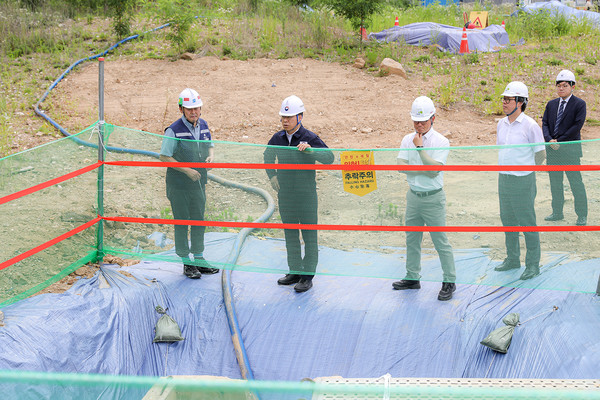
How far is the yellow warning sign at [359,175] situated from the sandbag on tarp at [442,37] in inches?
405

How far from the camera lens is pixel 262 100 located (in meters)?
12.4

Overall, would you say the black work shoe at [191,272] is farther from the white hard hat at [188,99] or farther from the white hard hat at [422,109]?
the white hard hat at [422,109]

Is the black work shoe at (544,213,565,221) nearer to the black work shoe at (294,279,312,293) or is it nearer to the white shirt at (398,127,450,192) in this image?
the white shirt at (398,127,450,192)

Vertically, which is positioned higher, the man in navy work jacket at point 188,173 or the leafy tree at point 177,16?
the leafy tree at point 177,16

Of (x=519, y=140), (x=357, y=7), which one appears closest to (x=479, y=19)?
(x=357, y=7)

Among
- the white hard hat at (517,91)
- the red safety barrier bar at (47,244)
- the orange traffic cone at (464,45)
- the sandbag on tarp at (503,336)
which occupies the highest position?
the orange traffic cone at (464,45)

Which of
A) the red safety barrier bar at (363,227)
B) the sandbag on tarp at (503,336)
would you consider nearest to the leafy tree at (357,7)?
the red safety barrier bar at (363,227)

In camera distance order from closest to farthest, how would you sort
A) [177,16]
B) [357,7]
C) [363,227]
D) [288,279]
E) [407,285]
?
1. [363,227]
2. [407,285]
3. [288,279]
4. [177,16]
5. [357,7]

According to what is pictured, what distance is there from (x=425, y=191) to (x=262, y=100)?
7.76 m

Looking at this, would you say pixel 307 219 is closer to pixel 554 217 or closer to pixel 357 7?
pixel 554 217

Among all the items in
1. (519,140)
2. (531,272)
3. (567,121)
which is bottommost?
(531,272)

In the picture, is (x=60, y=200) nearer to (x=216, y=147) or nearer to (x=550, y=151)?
(x=216, y=147)

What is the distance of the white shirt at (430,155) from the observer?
5.13m

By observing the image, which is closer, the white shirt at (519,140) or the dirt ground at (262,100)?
the white shirt at (519,140)
